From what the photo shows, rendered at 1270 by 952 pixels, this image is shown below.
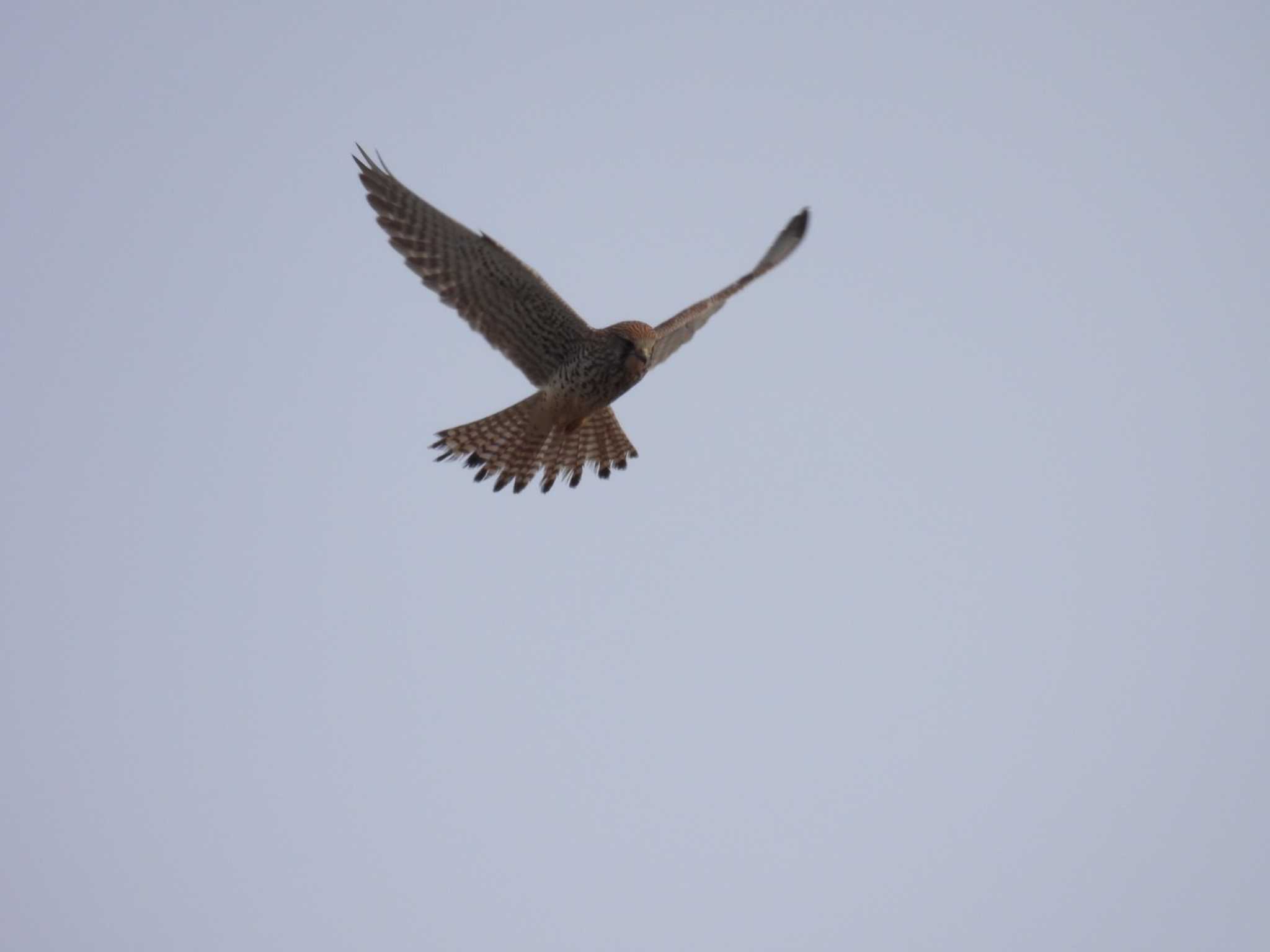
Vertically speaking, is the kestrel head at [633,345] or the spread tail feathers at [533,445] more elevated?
the kestrel head at [633,345]

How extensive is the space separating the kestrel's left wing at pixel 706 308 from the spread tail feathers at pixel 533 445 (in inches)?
31.0

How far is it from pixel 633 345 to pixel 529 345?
39.0 inches

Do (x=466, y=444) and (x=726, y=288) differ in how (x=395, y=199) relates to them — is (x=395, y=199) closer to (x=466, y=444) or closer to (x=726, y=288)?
(x=466, y=444)

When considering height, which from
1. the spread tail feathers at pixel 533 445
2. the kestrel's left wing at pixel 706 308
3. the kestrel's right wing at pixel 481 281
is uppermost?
the kestrel's left wing at pixel 706 308

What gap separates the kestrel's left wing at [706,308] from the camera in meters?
13.8

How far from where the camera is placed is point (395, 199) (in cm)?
1319

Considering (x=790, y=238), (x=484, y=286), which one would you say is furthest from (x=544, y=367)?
(x=790, y=238)

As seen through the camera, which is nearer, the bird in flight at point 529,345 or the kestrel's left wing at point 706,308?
the bird in flight at point 529,345

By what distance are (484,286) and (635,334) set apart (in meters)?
1.34

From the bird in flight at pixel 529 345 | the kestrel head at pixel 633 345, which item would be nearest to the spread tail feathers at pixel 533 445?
Result: the bird in flight at pixel 529 345

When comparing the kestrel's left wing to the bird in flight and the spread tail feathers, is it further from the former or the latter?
the spread tail feathers

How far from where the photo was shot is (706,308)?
14086 millimetres

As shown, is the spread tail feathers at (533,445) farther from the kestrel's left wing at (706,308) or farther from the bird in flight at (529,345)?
the kestrel's left wing at (706,308)

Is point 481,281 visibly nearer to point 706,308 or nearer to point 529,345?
point 529,345
